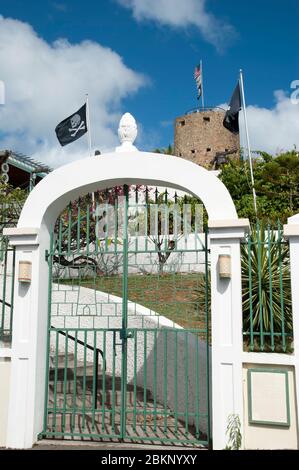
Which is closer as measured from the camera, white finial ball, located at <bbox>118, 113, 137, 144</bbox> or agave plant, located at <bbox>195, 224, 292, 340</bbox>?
Answer: agave plant, located at <bbox>195, 224, 292, 340</bbox>

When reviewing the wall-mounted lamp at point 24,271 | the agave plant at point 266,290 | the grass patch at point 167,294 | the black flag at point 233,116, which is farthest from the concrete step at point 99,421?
the black flag at point 233,116

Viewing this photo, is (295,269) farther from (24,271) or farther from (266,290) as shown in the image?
(24,271)

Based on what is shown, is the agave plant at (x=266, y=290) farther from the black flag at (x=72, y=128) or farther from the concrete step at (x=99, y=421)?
the black flag at (x=72, y=128)

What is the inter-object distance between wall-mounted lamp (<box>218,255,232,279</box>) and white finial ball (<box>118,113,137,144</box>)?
6.43 feet

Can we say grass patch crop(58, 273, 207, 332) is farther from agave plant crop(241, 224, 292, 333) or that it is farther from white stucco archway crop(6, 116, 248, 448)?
white stucco archway crop(6, 116, 248, 448)

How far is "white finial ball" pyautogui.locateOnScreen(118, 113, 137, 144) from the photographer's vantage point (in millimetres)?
5363

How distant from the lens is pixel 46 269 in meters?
5.29

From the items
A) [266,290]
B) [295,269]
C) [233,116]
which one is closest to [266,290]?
[266,290]

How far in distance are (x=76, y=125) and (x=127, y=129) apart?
7183 mm

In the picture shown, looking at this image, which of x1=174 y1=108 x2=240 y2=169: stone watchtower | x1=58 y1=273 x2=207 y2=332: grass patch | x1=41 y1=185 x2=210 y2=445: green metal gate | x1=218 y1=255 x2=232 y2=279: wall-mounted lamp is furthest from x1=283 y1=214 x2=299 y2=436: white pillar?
x1=174 y1=108 x2=240 y2=169: stone watchtower

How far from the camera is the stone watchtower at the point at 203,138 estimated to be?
3662cm
